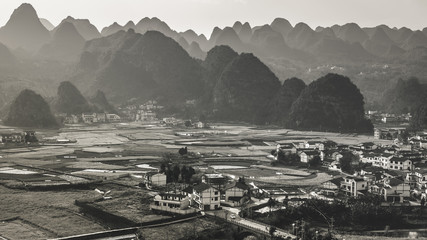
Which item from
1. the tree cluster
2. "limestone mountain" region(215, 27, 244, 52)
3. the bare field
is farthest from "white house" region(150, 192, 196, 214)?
"limestone mountain" region(215, 27, 244, 52)

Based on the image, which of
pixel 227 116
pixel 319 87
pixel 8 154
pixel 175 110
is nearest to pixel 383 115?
pixel 319 87

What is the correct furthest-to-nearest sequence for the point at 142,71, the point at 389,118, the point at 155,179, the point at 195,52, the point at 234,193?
the point at 195,52 → the point at 142,71 → the point at 389,118 → the point at 155,179 → the point at 234,193

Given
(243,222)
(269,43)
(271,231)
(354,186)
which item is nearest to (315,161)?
(354,186)

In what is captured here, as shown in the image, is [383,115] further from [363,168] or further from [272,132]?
[363,168]

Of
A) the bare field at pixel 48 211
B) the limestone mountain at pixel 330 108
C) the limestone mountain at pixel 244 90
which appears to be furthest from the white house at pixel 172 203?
the limestone mountain at pixel 244 90

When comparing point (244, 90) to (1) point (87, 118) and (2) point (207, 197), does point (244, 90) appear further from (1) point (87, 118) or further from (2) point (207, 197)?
(2) point (207, 197)
